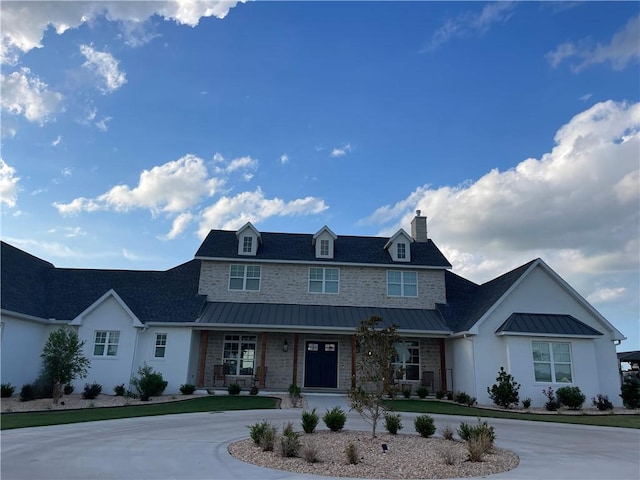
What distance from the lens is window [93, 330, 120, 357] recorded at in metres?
22.3

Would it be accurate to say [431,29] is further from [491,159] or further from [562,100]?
[491,159]

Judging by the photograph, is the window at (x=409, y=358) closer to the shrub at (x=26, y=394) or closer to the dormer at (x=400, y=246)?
the dormer at (x=400, y=246)

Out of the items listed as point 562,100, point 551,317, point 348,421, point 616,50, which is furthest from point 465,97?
point 348,421

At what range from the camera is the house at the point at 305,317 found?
20812 mm

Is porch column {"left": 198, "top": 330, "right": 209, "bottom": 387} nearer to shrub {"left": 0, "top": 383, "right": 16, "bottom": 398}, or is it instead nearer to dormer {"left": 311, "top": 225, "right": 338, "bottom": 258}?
dormer {"left": 311, "top": 225, "right": 338, "bottom": 258}

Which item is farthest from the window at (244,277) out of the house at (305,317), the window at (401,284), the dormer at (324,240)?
the window at (401,284)

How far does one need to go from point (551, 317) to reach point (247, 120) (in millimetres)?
16994

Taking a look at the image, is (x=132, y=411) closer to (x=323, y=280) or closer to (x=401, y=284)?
(x=323, y=280)

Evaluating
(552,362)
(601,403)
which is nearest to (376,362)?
(552,362)

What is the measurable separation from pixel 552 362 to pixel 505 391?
3.13 meters

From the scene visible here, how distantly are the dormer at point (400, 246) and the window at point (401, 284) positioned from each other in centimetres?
94

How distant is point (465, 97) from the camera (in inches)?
715

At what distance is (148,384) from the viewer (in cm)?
1995

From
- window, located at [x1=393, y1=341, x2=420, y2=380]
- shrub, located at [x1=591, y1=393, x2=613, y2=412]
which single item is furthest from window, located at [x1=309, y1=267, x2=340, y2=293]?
shrub, located at [x1=591, y1=393, x2=613, y2=412]
